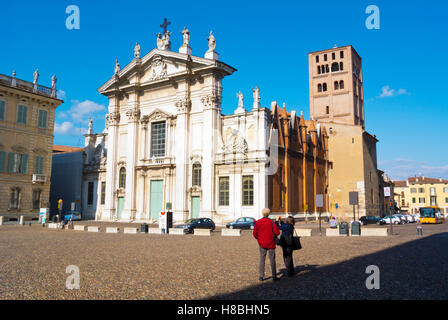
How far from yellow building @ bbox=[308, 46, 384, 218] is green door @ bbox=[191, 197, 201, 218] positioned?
69.9 ft

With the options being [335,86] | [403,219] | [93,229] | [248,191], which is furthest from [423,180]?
[93,229]

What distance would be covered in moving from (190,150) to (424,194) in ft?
236

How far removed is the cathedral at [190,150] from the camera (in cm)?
3594

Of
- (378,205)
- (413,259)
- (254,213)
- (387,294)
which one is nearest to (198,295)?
(387,294)

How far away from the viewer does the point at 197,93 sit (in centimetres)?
3950

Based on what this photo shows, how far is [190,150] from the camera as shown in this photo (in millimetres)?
39188

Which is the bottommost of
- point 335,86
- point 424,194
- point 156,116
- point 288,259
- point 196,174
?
point 288,259

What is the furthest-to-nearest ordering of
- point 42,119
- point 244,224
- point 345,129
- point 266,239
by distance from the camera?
point 345,129 → point 42,119 → point 244,224 → point 266,239

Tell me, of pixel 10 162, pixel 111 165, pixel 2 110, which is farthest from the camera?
pixel 111 165

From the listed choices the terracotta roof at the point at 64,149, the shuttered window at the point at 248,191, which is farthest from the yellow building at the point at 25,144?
the terracotta roof at the point at 64,149

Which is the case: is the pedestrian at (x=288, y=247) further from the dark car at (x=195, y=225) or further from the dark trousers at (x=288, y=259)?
the dark car at (x=195, y=225)

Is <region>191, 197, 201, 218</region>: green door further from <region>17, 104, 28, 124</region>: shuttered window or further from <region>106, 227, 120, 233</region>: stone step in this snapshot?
<region>17, 104, 28, 124</region>: shuttered window

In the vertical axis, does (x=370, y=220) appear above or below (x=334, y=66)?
below

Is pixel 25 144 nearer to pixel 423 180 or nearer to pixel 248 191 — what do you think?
pixel 248 191
